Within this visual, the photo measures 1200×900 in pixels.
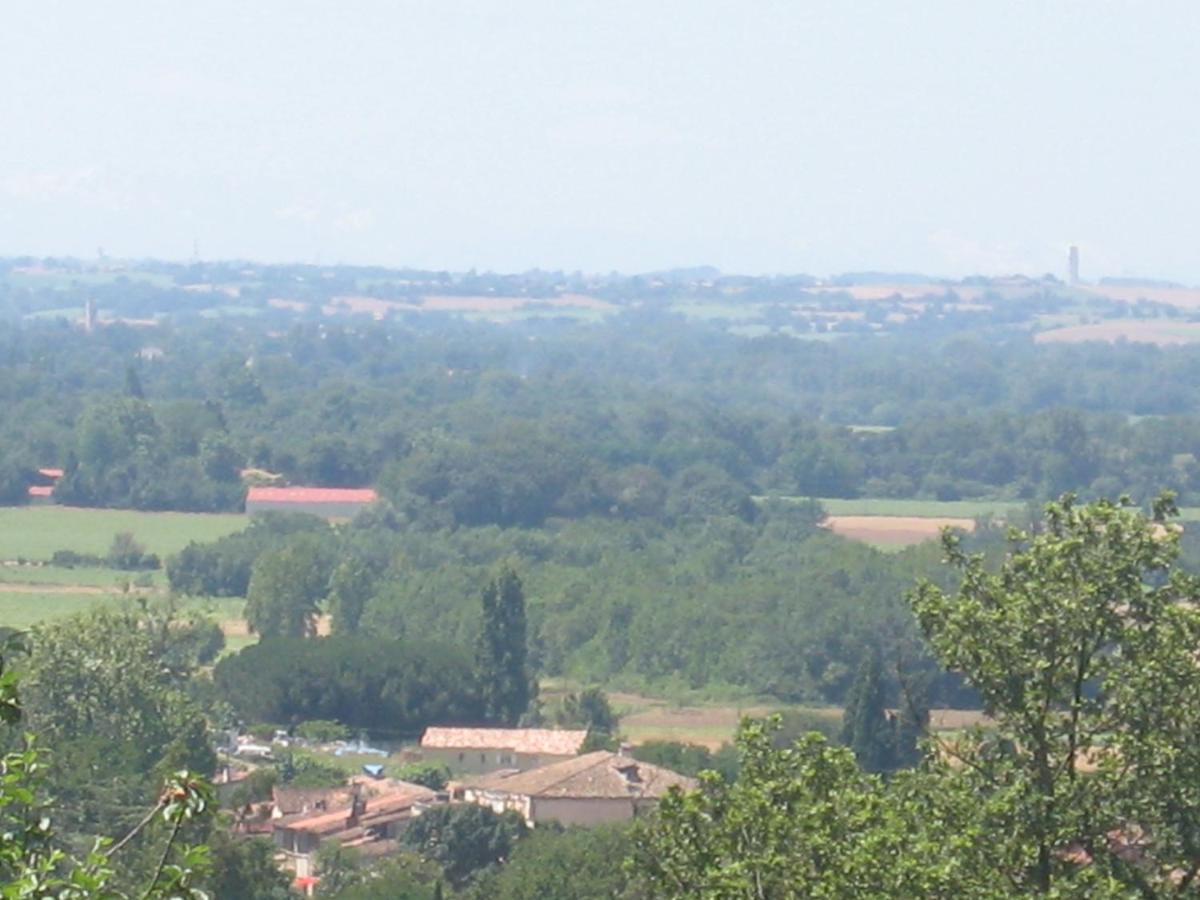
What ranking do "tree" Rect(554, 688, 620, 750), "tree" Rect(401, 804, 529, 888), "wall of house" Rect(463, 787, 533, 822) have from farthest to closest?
"tree" Rect(554, 688, 620, 750), "wall of house" Rect(463, 787, 533, 822), "tree" Rect(401, 804, 529, 888)

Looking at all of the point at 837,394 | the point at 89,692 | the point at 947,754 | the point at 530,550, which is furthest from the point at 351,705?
the point at 837,394

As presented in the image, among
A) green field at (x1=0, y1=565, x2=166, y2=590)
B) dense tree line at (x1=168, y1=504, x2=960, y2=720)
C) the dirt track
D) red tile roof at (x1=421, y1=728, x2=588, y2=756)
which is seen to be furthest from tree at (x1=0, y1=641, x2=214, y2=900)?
green field at (x1=0, y1=565, x2=166, y2=590)

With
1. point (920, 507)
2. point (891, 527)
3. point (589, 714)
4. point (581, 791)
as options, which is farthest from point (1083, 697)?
point (920, 507)

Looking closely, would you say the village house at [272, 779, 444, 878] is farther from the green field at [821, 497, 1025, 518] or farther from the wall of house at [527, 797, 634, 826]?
the green field at [821, 497, 1025, 518]

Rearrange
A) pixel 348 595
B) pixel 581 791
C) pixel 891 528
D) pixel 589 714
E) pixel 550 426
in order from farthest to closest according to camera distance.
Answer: pixel 550 426 < pixel 891 528 < pixel 348 595 < pixel 589 714 < pixel 581 791

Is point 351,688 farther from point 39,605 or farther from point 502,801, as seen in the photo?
point 39,605

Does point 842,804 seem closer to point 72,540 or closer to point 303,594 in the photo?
point 303,594
